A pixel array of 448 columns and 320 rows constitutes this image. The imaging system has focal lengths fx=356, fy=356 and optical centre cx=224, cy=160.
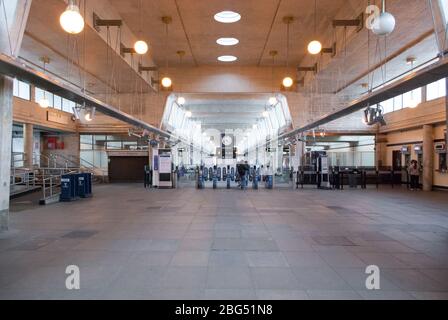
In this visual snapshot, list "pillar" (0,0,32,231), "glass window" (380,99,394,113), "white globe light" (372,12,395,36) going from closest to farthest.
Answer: "white globe light" (372,12,395,36) → "pillar" (0,0,32,231) → "glass window" (380,99,394,113)

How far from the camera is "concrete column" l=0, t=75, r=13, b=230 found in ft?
20.7

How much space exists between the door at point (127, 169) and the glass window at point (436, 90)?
15458 millimetres

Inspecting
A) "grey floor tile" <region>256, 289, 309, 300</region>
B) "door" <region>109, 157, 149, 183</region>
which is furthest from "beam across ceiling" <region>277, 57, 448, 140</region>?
"door" <region>109, 157, 149, 183</region>

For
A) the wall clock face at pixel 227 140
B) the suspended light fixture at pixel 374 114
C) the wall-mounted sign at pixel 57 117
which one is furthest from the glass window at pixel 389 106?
the wall clock face at pixel 227 140

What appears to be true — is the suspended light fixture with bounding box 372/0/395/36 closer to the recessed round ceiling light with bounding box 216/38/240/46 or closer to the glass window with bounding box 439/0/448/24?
the glass window with bounding box 439/0/448/24

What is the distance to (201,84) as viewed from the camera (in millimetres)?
15523

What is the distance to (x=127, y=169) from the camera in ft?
71.6

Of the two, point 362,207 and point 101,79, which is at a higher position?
point 101,79

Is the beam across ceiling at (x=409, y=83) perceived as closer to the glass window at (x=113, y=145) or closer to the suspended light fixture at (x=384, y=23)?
the suspended light fixture at (x=384, y=23)

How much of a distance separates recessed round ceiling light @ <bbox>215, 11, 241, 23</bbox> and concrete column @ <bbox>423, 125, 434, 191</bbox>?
11.4 metres

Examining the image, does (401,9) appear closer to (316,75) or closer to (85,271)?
(316,75)

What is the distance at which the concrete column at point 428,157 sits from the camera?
54.2 ft

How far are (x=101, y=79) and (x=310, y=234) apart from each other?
11821 millimetres

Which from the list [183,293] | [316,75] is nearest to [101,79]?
[316,75]
